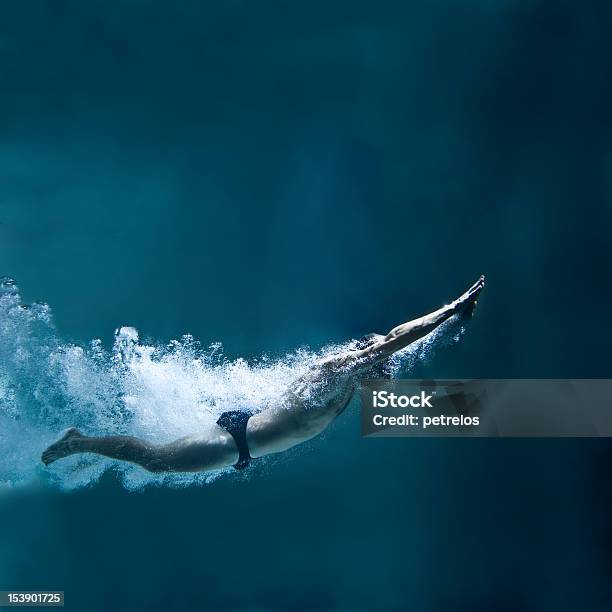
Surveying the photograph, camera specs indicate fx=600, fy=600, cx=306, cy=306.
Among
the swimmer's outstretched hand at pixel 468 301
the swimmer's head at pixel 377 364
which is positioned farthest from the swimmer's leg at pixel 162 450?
the swimmer's outstretched hand at pixel 468 301

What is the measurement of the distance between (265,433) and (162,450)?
103cm

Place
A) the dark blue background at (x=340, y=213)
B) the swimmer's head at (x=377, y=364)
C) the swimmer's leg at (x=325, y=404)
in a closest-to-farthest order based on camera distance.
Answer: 1. the swimmer's leg at (x=325, y=404)
2. the swimmer's head at (x=377, y=364)
3. the dark blue background at (x=340, y=213)

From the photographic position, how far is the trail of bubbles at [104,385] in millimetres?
6770

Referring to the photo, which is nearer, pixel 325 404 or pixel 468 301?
pixel 468 301

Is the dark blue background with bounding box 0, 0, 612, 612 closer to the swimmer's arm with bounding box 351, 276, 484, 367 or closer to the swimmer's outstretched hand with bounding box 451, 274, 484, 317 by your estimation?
the swimmer's arm with bounding box 351, 276, 484, 367

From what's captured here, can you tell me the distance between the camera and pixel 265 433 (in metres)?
5.73

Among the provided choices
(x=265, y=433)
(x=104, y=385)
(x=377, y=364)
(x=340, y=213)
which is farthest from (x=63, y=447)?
(x=340, y=213)

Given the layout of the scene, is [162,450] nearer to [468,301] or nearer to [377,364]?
[377,364]

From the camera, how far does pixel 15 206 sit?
7.74m

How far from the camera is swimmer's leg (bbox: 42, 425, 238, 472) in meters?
5.75

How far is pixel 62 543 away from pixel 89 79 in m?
6.14

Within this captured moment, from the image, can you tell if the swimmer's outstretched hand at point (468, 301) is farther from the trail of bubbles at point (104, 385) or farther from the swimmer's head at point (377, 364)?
the trail of bubbles at point (104, 385)

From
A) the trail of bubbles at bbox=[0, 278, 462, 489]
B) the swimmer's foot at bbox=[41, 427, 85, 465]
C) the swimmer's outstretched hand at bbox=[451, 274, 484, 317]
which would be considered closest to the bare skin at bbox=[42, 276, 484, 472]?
the swimmer's foot at bbox=[41, 427, 85, 465]

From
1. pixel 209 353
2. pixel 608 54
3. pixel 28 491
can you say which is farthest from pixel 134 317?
pixel 608 54
